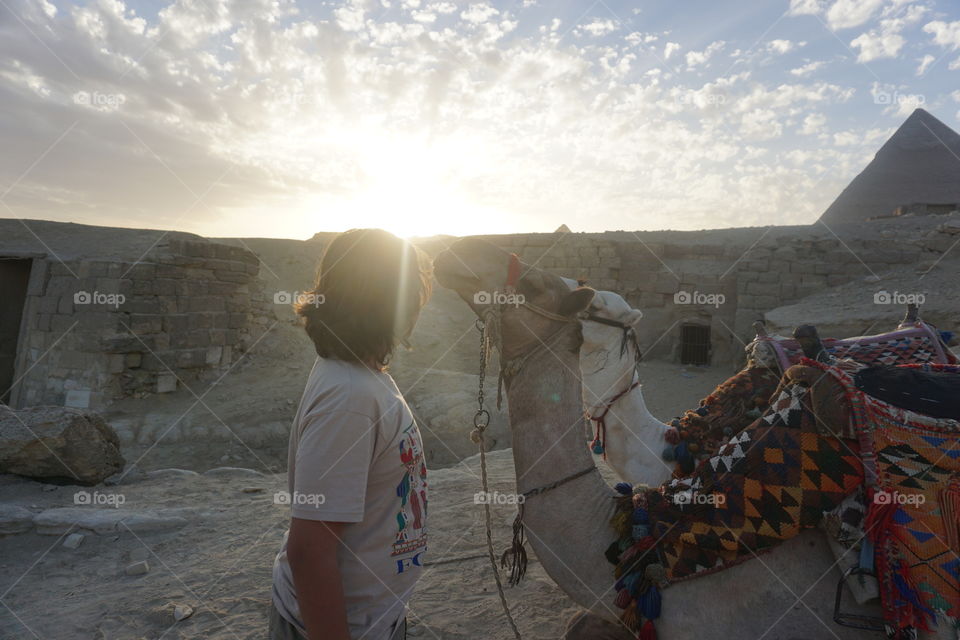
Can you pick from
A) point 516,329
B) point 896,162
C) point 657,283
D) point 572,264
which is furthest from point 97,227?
point 896,162

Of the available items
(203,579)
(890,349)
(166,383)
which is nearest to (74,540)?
(203,579)

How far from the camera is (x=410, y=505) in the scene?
1567 millimetres

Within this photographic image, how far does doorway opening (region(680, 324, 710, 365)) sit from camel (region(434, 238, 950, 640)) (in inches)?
570

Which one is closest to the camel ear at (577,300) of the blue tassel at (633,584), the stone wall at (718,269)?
the blue tassel at (633,584)

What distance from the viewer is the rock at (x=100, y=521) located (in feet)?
15.0

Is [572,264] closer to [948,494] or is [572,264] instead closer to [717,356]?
[717,356]

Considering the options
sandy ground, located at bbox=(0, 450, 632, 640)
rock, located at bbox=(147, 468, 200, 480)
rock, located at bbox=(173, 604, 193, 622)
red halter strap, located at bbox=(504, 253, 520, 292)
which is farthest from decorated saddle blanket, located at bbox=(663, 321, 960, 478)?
rock, located at bbox=(147, 468, 200, 480)

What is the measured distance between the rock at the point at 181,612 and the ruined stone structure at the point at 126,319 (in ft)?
25.4

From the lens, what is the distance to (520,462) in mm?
2166

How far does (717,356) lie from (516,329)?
1444 cm

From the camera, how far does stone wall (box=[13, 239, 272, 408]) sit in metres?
9.66

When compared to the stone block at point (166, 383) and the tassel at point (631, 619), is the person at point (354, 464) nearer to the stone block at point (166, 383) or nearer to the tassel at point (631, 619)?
the tassel at point (631, 619)

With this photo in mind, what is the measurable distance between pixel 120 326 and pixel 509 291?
1004cm

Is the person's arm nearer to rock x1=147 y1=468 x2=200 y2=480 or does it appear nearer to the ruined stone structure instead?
rock x1=147 y1=468 x2=200 y2=480
